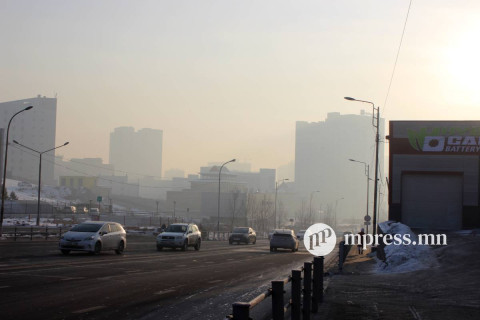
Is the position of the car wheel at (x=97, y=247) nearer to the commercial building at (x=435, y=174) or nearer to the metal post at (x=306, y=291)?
the metal post at (x=306, y=291)

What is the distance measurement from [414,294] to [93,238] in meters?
15.8

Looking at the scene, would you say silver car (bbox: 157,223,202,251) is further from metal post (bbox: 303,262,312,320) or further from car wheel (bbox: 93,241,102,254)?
metal post (bbox: 303,262,312,320)

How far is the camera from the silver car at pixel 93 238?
2595 cm

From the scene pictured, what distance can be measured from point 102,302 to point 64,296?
1.09 meters

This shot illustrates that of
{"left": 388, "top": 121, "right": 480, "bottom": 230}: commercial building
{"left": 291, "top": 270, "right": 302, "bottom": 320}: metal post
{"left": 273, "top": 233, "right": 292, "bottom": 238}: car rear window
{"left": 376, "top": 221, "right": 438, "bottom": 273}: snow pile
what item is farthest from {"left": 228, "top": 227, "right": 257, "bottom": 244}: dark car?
{"left": 291, "top": 270, "right": 302, "bottom": 320}: metal post

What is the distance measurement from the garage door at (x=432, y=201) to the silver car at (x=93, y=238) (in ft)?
77.1

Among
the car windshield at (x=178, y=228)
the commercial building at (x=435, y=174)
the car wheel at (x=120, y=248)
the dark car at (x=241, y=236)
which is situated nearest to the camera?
the car wheel at (x=120, y=248)

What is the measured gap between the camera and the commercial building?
4275 centimetres

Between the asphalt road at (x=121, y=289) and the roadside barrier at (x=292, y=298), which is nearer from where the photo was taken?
the roadside barrier at (x=292, y=298)

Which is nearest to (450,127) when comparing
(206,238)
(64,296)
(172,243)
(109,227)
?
(172,243)

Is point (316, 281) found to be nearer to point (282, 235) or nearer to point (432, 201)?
point (282, 235)

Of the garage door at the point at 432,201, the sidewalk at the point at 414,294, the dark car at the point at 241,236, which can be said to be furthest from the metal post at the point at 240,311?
the dark car at the point at 241,236

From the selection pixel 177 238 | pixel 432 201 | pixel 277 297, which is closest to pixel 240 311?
pixel 277 297

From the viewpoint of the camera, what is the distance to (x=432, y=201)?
43.6m
